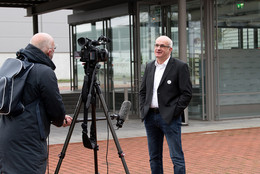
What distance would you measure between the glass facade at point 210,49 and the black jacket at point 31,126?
920 cm

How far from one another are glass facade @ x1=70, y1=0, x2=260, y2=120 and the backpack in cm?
923

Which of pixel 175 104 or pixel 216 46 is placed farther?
pixel 216 46

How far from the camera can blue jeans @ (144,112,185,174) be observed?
4941 mm

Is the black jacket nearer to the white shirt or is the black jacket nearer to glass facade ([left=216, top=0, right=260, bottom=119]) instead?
the white shirt

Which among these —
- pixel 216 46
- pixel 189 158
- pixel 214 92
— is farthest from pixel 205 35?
pixel 189 158

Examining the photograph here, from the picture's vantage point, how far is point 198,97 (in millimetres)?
12812

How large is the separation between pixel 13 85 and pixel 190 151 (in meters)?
4.87

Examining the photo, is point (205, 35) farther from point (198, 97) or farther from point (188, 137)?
point (188, 137)

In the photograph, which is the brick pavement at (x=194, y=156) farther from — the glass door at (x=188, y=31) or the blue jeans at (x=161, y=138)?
the glass door at (x=188, y=31)

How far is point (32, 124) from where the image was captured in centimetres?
379

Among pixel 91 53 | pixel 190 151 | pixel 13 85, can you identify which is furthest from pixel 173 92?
pixel 190 151

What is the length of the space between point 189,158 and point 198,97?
553 centimetres

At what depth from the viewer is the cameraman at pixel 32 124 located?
12.3 feet

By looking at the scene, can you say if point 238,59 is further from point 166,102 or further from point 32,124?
point 32,124
